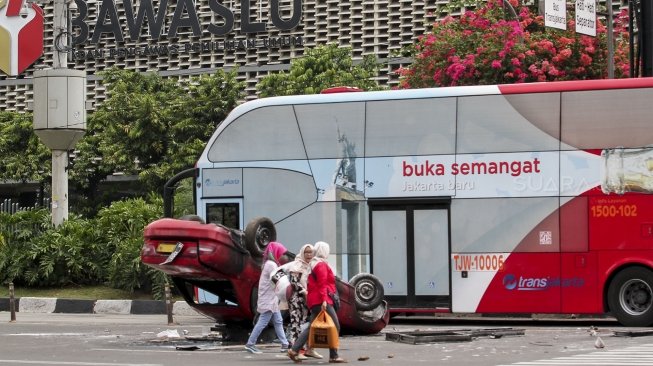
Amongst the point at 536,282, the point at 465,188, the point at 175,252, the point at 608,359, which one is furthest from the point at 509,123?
the point at 608,359

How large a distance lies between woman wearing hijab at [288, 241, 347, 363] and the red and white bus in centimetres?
648

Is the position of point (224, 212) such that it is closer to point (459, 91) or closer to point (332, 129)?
point (332, 129)

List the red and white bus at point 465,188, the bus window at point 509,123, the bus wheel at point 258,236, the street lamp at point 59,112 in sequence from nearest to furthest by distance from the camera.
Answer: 1. the bus wheel at point 258,236
2. the red and white bus at point 465,188
3. the bus window at point 509,123
4. the street lamp at point 59,112

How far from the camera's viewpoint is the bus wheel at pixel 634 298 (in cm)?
2041

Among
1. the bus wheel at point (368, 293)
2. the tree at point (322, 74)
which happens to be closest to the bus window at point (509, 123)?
the bus wheel at point (368, 293)

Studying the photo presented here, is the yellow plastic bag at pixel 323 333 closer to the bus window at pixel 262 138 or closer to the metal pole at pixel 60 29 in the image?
the bus window at pixel 262 138

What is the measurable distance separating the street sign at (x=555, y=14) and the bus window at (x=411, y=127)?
5414 millimetres

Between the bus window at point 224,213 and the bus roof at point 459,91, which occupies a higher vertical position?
the bus roof at point 459,91

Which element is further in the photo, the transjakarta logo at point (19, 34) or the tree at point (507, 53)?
the transjakarta logo at point (19, 34)

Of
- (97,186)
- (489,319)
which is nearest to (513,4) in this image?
(489,319)

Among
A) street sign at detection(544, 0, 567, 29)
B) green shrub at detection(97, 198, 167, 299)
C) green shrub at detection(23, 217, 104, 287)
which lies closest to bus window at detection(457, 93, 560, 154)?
street sign at detection(544, 0, 567, 29)

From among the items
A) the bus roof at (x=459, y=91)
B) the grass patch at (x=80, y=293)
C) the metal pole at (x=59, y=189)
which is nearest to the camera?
the bus roof at (x=459, y=91)

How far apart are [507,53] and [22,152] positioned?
2217cm

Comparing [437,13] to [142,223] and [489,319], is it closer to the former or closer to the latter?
[142,223]
